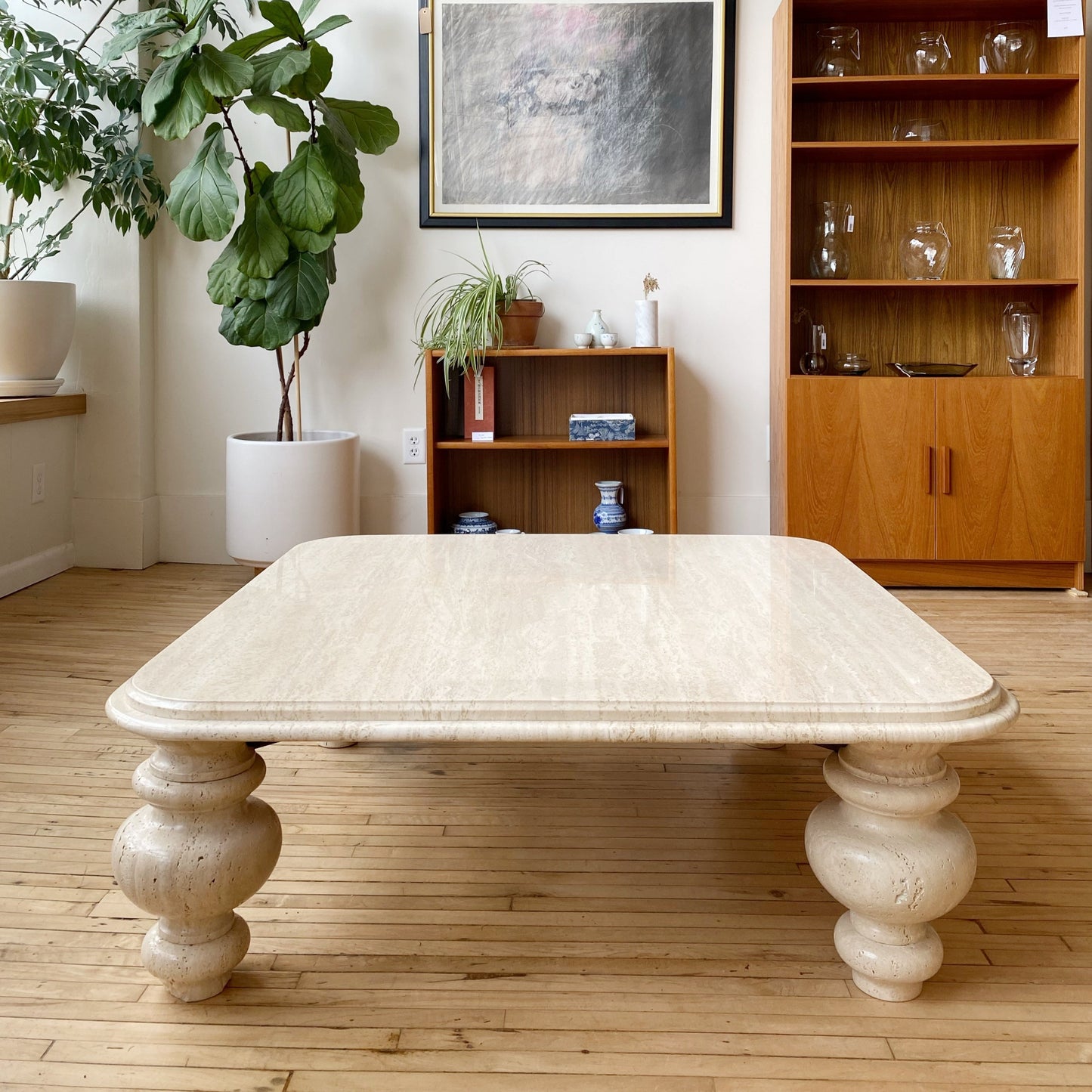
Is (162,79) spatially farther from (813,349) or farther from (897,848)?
(897,848)

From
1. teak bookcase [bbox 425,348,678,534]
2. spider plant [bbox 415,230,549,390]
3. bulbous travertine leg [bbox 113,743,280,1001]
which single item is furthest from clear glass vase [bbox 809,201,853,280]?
bulbous travertine leg [bbox 113,743,280,1001]

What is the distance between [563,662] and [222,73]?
2.41 meters

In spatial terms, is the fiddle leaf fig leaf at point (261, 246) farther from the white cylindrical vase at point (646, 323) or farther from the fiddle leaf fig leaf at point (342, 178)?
the white cylindrical vase at point (646, 323)

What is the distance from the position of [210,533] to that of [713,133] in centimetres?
222

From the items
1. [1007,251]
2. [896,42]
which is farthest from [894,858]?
[896,42]

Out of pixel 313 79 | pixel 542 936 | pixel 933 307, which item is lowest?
pixel 542 936

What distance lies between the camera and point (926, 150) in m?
3.41

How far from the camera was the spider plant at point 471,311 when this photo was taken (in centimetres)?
341

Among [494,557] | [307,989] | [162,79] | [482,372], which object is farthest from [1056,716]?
[162,79]

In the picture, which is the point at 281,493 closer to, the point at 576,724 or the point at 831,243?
the point at 831,243

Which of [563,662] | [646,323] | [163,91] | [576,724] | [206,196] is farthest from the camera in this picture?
[646,323]

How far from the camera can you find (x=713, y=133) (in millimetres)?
3648

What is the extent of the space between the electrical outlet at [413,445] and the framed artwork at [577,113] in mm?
713

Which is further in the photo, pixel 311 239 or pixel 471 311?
pixel 471 311
